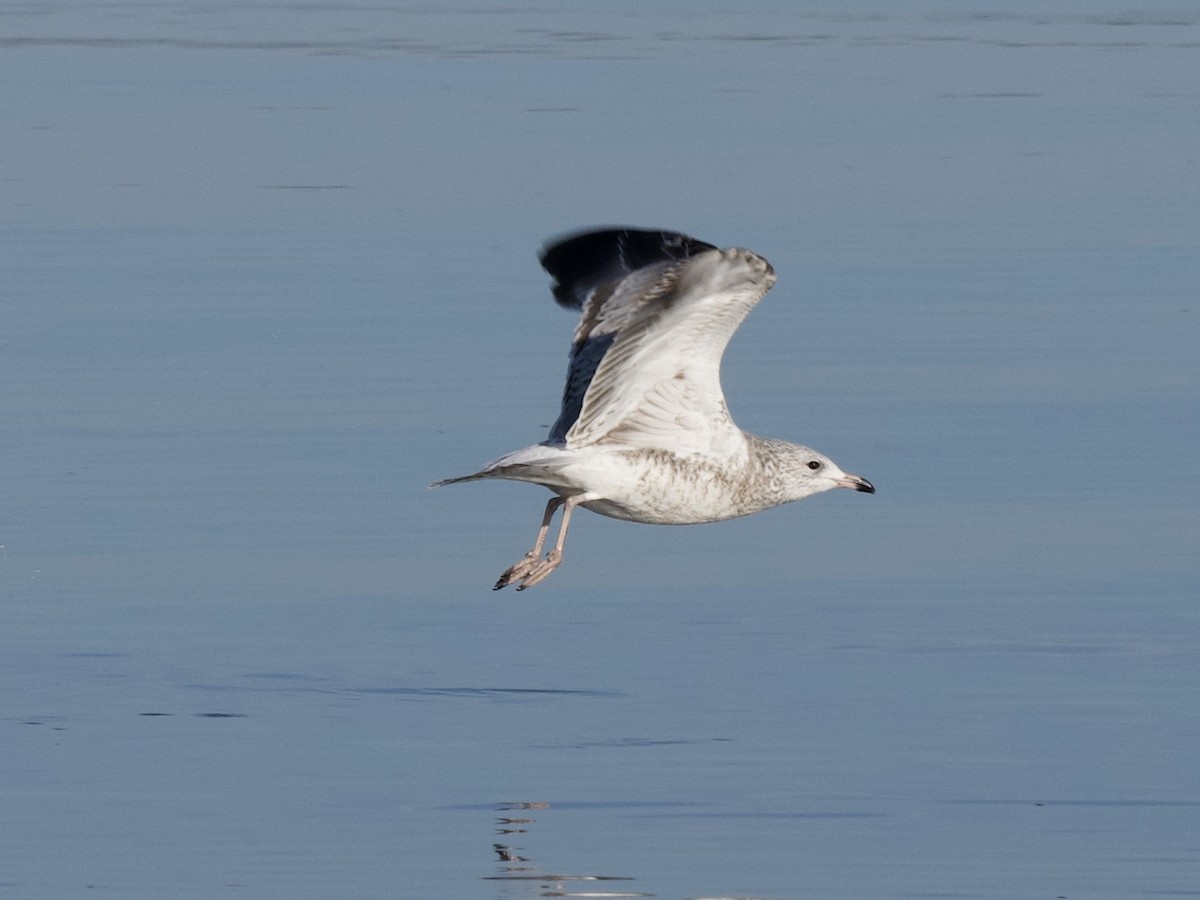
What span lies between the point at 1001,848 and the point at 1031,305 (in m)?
7.96

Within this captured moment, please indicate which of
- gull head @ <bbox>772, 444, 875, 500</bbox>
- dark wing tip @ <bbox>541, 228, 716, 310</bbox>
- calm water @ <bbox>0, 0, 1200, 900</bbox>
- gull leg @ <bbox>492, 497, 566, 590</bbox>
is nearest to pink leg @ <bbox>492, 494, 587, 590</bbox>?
gull leg @ <bbox>492, 497, 566, 590</bbox>

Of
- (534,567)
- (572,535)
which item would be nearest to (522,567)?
(534,567)

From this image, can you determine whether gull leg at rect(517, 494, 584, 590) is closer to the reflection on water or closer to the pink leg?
the pink leg

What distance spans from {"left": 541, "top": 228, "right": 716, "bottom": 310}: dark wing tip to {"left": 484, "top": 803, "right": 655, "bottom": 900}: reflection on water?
2.10 m

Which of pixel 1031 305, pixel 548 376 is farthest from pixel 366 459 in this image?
pixel 1031 305

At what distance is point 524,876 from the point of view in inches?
335

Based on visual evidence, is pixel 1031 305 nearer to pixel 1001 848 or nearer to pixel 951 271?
pixel 951 271

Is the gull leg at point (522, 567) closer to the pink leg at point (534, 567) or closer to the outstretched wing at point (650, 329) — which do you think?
the pink leg at point (534, 567)

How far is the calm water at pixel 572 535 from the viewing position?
8.92 metres

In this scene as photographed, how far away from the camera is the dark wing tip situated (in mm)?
9852

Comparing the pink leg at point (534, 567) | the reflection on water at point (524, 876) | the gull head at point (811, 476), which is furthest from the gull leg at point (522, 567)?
the reflection on water at point (524, 876)

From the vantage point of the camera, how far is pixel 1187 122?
23.5m

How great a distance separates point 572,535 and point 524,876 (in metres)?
4.38

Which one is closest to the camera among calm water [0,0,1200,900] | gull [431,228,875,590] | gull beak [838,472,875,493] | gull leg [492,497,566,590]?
calm water [0,0,1200,900]
